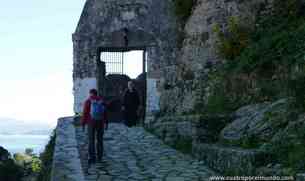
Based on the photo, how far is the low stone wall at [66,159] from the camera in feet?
28.8

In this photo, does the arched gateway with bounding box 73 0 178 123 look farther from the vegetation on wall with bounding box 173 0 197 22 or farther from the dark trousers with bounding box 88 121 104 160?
the dark trousers with bounding box 88 121 104 160

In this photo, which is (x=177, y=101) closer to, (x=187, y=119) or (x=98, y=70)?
(x=98, y=70)

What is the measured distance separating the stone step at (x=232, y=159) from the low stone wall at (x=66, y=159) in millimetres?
2425

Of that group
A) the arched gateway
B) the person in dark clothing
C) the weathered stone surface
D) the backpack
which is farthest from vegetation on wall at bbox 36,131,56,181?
the arched gateway

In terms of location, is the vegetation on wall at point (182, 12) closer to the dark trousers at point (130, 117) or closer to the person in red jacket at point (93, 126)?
the dark trousers at point (130, 117)

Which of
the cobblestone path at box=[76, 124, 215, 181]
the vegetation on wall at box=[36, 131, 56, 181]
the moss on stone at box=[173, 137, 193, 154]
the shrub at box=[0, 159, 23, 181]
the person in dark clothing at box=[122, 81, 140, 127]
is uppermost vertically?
the person in dark clothing at box=[122, 81, 140, 127]

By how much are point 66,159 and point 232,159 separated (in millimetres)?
3545

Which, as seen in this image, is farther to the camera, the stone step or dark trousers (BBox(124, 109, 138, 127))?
dark trousers (BBox(124, 109, 138, 127))

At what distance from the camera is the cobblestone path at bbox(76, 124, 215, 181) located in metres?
8.87

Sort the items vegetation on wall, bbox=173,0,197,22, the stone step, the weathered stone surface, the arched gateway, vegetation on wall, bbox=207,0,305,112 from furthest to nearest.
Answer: the arched gateway < vegetation on wall, bbox=173,0,197,22 < vegetation on wall, bbox=207,0,305,112 < the weathered stone surface < the stone step

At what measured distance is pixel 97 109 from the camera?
10.1 m

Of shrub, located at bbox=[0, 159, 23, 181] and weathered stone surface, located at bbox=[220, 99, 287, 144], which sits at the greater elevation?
weathered stone surface, located at bbox=[220, 99, 287, 144]

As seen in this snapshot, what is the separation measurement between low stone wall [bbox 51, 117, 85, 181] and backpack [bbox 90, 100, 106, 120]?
0.97 meters

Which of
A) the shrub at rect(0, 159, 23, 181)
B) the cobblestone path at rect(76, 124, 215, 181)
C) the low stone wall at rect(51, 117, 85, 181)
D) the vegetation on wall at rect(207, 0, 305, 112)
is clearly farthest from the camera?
the shrub at rect(0, 159, 23, 181)
